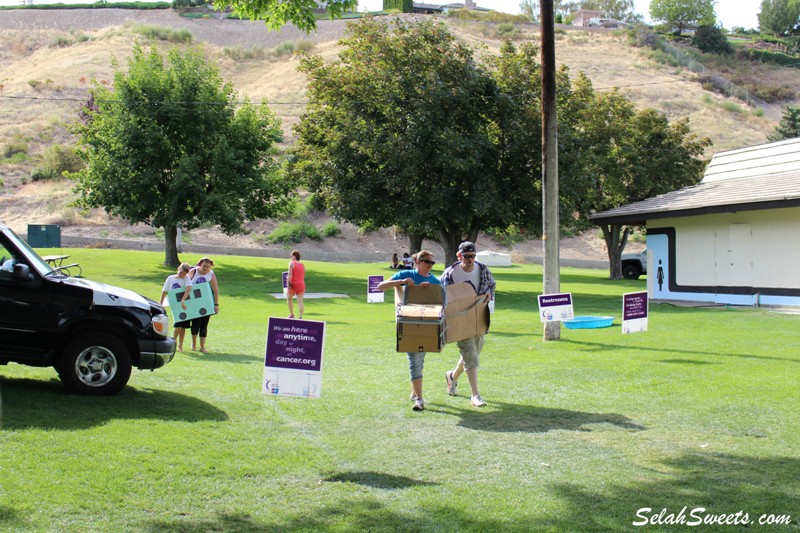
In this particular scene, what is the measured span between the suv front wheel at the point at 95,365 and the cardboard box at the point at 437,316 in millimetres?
3299

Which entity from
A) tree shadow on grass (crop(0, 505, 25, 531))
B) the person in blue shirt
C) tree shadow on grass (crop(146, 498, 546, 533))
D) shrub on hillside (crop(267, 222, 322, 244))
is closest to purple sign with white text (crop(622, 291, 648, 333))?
the person in blue shirt

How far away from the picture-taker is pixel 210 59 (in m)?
117

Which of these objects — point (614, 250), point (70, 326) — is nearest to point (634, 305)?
point (70, 326)

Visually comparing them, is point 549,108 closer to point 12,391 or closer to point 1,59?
point 12,391

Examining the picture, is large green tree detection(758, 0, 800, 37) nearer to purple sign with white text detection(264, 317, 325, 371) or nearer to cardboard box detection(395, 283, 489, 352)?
cardboard box detection(395, 283, 489, 352)

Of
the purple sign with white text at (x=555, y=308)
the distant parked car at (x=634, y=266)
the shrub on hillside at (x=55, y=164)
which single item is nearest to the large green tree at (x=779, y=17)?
the distant parked car at (x=634, y=266)

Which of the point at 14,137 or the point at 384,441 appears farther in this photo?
the point at 14,137

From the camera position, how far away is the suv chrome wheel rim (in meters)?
9.65

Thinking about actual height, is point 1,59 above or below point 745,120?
above

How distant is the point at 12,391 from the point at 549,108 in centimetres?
1196

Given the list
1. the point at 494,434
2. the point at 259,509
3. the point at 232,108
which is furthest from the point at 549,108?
the point at 232,108

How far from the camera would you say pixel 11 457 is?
22.6 ft

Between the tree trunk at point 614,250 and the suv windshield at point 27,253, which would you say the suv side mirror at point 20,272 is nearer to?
the suv windshield at point 27,253

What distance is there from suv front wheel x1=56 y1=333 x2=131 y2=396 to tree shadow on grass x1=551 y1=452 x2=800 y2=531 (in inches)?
217
